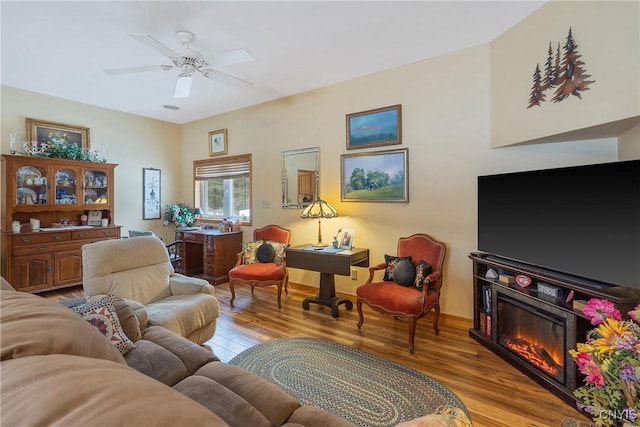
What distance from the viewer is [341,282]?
387 cm

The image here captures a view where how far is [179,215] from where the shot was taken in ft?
17.3

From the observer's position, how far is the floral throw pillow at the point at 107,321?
5.09 ft

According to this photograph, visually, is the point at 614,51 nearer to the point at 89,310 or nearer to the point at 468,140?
the point at 468,140

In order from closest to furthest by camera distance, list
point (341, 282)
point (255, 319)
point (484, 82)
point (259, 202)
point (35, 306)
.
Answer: point (35, 306) → point (484, 82) → point (255, 319) → point (341, 282) → point (259, 202)

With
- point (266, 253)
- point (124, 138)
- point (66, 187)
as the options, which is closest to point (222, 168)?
point (124, 138)

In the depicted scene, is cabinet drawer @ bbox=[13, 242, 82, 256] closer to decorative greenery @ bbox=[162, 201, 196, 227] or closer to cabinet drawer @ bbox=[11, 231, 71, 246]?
cabinet drawer @ bbox=[11, 231, 71, 246]

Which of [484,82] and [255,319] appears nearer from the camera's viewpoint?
[484,82]

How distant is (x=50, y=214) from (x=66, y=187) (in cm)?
48

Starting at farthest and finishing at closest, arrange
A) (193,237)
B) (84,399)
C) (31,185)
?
(193,237)
(31,185)
(84,399)

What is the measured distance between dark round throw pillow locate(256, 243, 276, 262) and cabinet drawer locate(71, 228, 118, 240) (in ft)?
8.06

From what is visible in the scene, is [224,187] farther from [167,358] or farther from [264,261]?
[167,358]

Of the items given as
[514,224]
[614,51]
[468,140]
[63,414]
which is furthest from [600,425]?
[468,140]

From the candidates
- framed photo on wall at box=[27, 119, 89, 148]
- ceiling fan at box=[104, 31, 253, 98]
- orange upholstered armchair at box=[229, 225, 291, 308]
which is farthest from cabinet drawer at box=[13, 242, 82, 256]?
ceiling fan at box=[104, 31, 253, 98]

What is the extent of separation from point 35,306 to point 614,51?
310 cm
